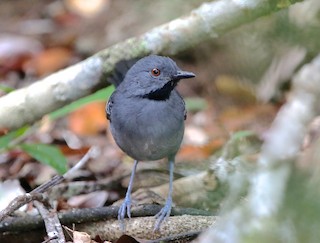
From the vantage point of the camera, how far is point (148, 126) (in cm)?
447

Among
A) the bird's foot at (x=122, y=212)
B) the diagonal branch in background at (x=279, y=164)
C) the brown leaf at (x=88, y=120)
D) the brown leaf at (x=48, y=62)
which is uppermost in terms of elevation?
the brown leaf at (x=48, y=62)

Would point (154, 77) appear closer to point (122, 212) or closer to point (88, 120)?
point (122, 212)

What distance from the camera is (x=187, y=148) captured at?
Result: 6.57 m

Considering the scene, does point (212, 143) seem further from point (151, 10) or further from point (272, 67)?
point (151, 10)

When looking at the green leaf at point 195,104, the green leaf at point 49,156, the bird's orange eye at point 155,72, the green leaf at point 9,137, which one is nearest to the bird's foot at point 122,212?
the green leaf at point 49,156

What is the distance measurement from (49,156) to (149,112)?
87cm

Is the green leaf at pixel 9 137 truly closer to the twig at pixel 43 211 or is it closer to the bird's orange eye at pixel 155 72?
the twig at pixel 43 211

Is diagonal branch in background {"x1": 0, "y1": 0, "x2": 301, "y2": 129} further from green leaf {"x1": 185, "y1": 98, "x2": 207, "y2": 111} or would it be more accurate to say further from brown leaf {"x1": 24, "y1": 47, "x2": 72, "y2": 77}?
brown leaf {"x1": 24, "y1": 47, "x2": 72, "y2": 77}

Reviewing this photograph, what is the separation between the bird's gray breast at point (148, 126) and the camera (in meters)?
4.46

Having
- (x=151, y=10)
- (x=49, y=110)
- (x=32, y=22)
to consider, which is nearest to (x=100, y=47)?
(x=151, y=10)

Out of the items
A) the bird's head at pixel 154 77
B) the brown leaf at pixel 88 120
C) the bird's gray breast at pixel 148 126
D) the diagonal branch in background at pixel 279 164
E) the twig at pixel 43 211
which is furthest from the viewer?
the brown leaf at pixel 88 120

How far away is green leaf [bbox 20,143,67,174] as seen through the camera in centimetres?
478

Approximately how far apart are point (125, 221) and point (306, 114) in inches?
74.2

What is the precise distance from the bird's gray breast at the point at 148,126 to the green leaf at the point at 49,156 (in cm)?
46
